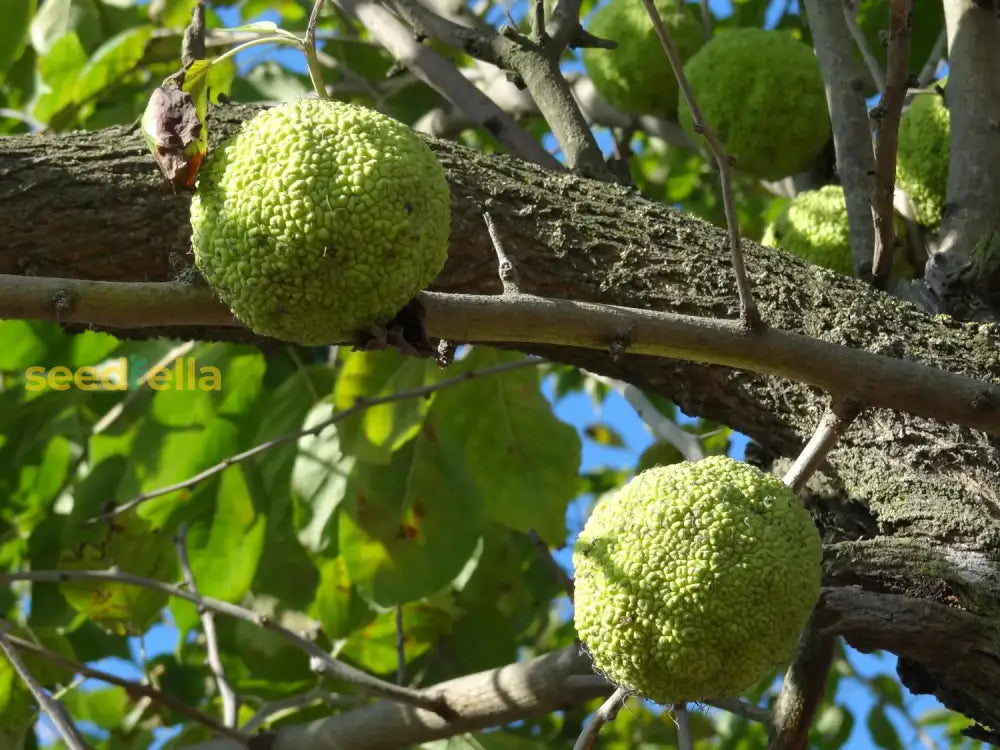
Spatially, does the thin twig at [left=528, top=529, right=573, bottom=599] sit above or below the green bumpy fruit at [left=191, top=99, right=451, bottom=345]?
below

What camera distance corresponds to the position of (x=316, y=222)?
121 centimetres

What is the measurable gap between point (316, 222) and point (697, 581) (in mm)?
607

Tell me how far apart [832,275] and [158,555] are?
73.8 inches

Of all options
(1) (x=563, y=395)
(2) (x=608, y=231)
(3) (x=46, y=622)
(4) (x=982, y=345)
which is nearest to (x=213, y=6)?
(1) (x=563, y=395)

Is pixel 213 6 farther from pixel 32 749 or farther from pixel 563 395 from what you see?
pixel 32 749

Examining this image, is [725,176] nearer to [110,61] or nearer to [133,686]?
[133,686]

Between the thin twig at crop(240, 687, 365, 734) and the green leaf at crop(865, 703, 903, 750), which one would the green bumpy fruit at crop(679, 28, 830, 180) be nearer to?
the thin twig at crop(240, 687, 365, 734)

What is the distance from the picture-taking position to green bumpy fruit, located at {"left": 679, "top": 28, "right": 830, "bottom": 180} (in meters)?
2.71

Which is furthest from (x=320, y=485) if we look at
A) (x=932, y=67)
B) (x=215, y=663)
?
(x=932, y=67)

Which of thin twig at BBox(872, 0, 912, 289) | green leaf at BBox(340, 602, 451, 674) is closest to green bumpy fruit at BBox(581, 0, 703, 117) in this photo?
thin twig at BBox(872, 0, 912, 289)

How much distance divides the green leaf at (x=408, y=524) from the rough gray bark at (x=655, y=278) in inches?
29.0

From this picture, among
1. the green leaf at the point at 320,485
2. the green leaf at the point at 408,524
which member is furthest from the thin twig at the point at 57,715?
the green leaf at the point at 320,485

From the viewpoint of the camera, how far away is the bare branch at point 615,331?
119 centimetres

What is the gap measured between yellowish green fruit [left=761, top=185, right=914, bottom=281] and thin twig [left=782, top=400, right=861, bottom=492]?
100 centimetres
